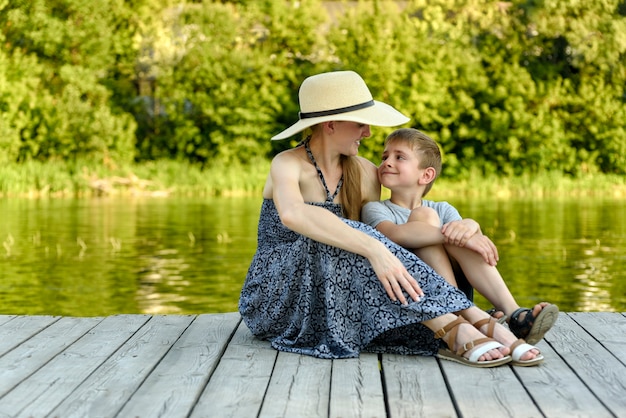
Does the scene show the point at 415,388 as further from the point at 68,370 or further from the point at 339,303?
the point at 68,370

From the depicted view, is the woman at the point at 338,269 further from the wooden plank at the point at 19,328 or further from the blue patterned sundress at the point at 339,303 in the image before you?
the wooden plank at the point at 19,328

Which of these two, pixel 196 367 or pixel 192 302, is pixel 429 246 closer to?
pixel 196 367

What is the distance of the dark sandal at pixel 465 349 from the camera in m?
3.30

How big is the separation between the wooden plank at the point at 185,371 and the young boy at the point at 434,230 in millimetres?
686

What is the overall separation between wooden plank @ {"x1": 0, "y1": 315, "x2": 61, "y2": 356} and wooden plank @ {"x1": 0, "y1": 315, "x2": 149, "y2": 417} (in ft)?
0.48

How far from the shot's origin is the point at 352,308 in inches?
139

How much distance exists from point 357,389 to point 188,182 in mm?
16878

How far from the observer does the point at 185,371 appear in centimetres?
328

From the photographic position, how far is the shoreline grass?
1884 cm

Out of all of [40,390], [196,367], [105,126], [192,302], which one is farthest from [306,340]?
[105,126]

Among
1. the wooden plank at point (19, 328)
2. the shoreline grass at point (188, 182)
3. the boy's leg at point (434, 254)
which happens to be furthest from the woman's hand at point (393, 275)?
the shoreline grass at point (188, 182)

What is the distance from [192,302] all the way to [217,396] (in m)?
4.70

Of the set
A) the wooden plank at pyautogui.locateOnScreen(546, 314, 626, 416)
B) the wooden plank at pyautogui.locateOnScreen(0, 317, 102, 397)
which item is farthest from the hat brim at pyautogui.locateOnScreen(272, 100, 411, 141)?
the wooden plank at pyautogui.locateOnScreen(0, 317, 102, 397)

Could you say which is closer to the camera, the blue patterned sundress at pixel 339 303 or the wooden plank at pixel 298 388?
the wooden plank at pixel 298 388
